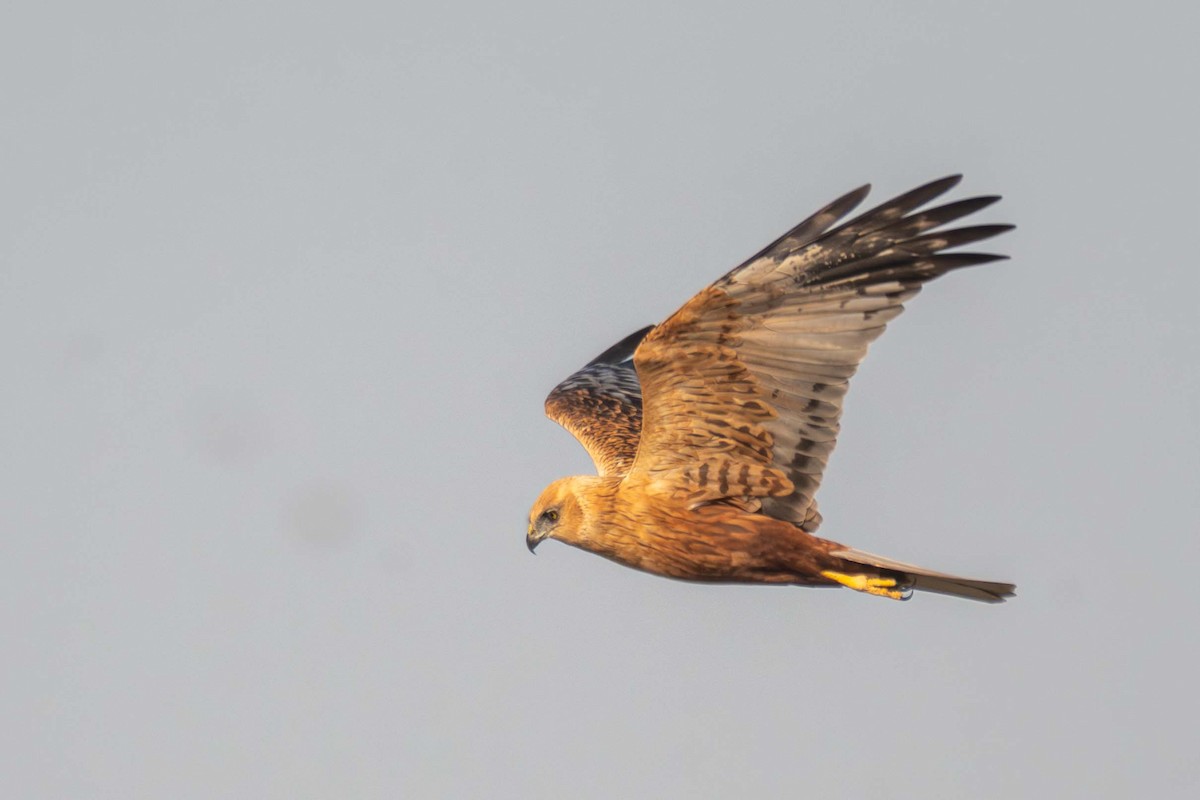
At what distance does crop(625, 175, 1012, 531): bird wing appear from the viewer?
1301 cm

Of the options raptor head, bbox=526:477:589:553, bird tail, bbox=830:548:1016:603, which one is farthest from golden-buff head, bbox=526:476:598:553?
bird tail, bbox=830:548:1016:603

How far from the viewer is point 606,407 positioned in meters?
17.2

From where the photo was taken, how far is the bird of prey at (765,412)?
13.1m

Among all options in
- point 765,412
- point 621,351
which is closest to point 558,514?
point 765,412

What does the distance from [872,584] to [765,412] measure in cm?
144

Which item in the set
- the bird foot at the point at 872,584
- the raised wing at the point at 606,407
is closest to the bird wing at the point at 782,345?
the bird foot at the point at 872,584

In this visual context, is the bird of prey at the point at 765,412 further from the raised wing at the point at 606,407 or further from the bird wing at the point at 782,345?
the raised wing at the point at 606,407

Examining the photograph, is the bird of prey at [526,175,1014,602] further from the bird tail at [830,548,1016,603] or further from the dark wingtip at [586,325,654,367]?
the dark wingtip at [586,325,654,367]

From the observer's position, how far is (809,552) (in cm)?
1371

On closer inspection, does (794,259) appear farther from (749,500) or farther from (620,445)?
(620,445)

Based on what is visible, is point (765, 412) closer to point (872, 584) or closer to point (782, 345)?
point (782, 345)

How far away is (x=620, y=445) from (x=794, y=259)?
130 inches

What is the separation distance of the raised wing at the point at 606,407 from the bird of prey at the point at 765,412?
0.86 metres

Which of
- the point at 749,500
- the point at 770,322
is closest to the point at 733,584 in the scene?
the point at 749,500
